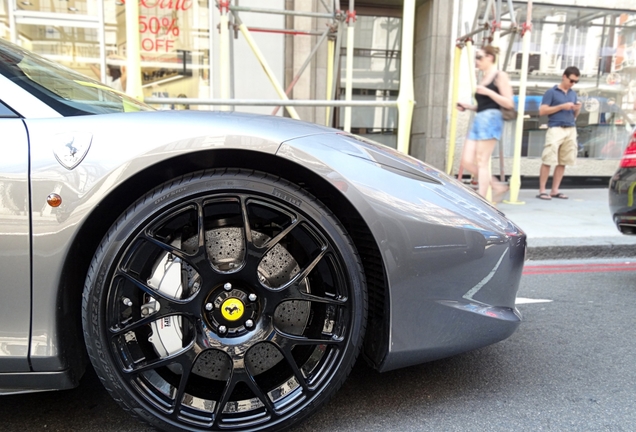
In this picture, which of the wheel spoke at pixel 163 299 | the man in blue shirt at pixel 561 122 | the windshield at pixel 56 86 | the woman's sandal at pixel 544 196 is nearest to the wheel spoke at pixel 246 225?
the wheel spoke at pixel 163 299

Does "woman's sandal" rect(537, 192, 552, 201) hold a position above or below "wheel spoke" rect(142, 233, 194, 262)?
below

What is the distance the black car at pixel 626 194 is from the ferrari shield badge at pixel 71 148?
11.3 ft

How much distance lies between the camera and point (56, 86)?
1.71m

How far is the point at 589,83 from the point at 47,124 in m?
10.4

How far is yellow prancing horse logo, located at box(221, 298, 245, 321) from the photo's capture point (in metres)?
1.54

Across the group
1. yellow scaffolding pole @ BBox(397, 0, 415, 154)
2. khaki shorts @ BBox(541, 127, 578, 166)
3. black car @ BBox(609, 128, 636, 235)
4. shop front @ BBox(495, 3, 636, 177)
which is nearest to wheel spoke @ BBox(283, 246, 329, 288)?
black car @ BBox(609, 128, 636, 235)

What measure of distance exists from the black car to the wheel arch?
99.9 inches

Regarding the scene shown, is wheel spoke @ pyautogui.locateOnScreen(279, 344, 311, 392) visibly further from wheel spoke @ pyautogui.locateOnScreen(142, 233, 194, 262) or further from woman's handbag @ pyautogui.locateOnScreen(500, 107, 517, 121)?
woman's handbag @ pyautogui.locateOnScreen(500, 107, 517, 121)

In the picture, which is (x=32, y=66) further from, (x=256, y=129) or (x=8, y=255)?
(x=256, y=129)

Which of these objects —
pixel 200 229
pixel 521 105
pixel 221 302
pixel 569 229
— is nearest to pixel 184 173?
pixel 200 229

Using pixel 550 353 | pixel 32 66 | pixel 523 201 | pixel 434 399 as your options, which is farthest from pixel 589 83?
pixel 32 66

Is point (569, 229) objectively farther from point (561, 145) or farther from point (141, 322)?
point (141, 322)

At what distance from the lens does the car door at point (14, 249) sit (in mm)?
1382

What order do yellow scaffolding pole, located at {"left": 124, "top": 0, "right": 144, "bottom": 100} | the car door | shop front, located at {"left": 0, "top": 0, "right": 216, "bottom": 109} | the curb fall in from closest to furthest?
the car door < yellow scaffolding pole, located at {"left": 124, "top": 0, "right": 144, "bottom": 100} < the curb < shop front, located at {"left": 0, "top": 0, "right": 216, "bottom": 109}
